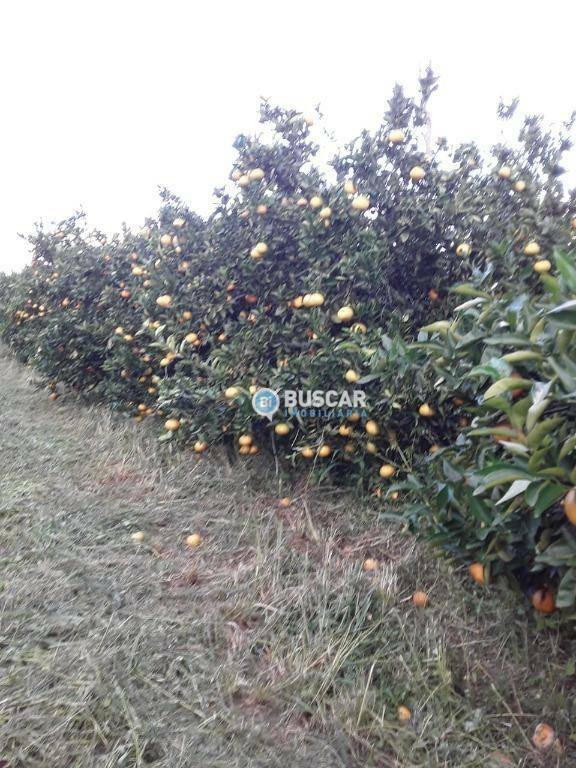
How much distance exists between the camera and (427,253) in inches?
122

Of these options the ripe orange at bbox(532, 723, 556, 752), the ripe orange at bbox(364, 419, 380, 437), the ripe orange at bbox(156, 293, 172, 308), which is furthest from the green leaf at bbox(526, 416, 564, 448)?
the ripe orange at bbox(156, 293, 172, 308)

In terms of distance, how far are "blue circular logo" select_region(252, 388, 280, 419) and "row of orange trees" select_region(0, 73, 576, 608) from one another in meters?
0.04

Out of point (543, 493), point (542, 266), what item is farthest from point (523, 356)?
point (542, 266)

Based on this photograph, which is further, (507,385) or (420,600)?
(420,600)

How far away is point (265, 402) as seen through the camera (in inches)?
115

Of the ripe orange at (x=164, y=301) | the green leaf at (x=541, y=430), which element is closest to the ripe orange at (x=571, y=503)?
the green leaf at (x=541, y=430)

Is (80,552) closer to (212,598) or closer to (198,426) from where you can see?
(212,598)

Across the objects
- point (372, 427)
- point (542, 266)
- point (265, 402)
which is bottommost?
point (372, 427)

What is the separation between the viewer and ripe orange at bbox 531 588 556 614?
5.82 ft

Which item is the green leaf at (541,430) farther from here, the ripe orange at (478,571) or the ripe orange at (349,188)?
the ripe orange at (349,188)

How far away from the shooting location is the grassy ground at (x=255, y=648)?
1636 millimetres

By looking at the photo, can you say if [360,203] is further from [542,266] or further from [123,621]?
[123,621]

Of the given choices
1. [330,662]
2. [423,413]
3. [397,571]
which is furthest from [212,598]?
[423,413]

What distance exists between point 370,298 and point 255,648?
1.80 m
